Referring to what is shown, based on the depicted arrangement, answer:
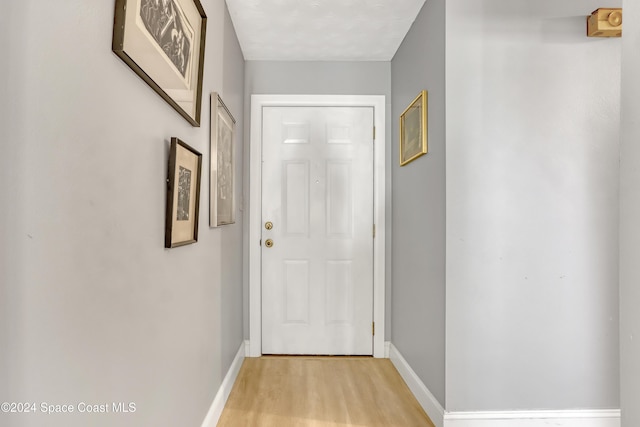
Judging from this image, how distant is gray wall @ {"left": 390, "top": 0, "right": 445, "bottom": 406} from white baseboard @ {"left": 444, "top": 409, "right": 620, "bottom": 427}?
11 centimetres

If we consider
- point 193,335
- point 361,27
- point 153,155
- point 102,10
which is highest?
point 361,27

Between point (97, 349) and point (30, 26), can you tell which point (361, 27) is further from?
point (97, 349)

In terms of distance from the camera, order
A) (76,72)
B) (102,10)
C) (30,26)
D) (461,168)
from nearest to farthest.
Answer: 1. (30,26)
2. (76,72)
3. (102,10)
4. (461,168)

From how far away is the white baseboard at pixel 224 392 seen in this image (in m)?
1.84

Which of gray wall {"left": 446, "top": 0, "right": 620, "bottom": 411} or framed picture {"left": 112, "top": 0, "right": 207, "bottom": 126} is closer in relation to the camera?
framed picture {"left": 112, "top": 0, "right": 207, "bottom": 126}

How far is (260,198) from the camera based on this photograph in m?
2.94

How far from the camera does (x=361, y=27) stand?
97.2 inches

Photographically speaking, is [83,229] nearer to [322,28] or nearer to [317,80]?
[322,28]

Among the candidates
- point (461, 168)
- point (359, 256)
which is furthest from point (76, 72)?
point (359, 256)

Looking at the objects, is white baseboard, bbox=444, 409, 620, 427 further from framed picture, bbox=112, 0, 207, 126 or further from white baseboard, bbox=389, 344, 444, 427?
framed picture, bbox=112, 0, 207, 126

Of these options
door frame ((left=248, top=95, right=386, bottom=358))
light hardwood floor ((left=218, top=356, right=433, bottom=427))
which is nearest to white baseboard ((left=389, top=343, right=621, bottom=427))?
light hardwood floor ((left=218, top=356, right=433, bottom=427))

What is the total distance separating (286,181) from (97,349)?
2187 millimetres

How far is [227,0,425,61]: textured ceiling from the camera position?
2229mm

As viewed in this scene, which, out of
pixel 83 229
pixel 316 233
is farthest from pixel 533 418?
pixel 83 229
